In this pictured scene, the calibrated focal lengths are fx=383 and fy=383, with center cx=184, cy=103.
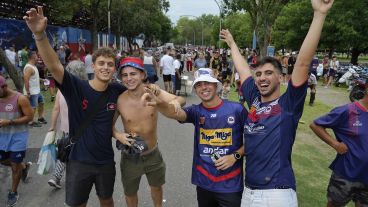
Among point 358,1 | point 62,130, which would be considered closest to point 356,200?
point 62,130

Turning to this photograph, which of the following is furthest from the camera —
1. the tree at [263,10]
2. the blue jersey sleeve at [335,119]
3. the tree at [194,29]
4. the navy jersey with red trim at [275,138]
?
the tree at [194,29]

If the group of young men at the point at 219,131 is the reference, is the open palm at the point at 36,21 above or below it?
above

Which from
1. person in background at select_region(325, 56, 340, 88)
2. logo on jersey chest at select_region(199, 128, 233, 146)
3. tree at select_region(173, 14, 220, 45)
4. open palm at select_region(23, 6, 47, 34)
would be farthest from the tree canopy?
tree at select_region(173, 14, 220, 45)

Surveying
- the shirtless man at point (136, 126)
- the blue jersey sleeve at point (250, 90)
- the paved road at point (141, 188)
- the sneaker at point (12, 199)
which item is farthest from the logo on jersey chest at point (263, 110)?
the sneaker at point (12, 199)

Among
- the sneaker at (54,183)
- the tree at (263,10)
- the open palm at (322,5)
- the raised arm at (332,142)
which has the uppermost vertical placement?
the tree at (263,10)

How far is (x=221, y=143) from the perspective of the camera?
3.20 m

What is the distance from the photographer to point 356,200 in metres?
3.68

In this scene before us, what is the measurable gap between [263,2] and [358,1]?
41.2 ft

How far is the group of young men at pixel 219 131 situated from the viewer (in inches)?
108

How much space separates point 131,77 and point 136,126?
1.73 feet

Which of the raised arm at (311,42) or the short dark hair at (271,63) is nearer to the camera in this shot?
the raised arm at (311,42)

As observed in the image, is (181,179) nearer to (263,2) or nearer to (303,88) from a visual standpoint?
(303,88)

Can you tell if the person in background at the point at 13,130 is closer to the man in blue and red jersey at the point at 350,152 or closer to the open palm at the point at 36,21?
the open palm at the point at 36,21

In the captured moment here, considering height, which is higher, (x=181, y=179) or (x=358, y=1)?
(x=358, y=1)
